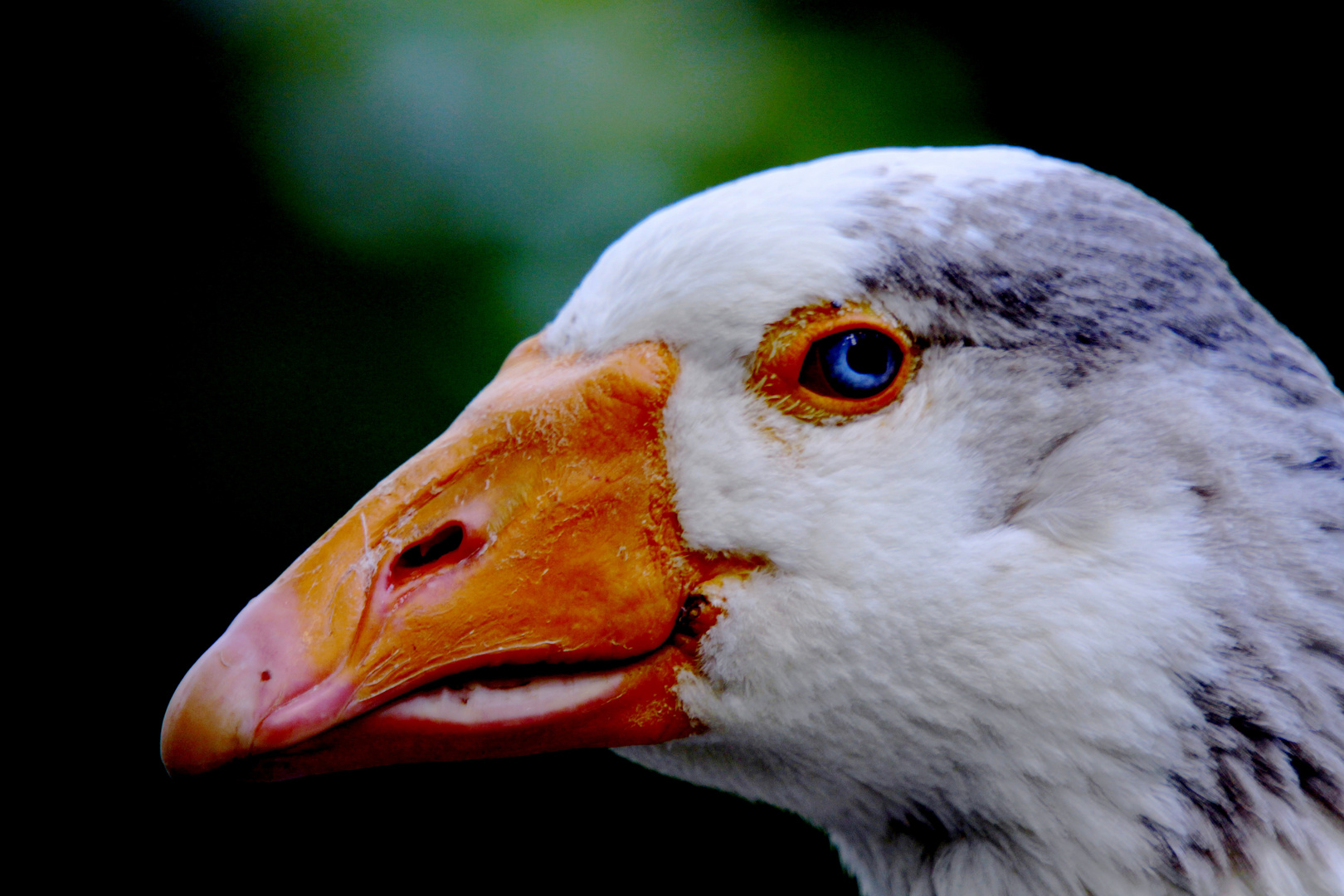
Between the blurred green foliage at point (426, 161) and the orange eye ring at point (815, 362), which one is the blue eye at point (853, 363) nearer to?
the orange eye ring at point (815, 362)

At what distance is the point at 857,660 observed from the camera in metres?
1.41

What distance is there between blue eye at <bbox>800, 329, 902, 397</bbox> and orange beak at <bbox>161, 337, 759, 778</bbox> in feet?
0.74

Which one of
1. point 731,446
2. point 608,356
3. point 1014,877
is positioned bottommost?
point 1014,877

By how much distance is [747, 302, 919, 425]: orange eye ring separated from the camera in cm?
146

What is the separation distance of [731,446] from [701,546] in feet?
0.50

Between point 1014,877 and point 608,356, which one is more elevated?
point 608,356

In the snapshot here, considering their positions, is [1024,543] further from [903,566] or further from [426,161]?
[426,161]

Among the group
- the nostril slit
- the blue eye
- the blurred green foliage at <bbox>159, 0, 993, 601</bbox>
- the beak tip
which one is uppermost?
the blurred green foliage at <bbox>159, 0, 993, 601</bbox>

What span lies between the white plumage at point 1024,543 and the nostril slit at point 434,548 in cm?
33

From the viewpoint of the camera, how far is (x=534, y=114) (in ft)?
12.4

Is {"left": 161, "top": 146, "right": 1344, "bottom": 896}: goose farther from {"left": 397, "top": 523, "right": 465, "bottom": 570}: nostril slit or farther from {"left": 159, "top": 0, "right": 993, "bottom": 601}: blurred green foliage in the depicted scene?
{"left": 159, "top": 0, "right": 993, "bottom": 601}: blurred green foliage

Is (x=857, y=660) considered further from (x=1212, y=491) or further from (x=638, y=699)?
(x=1212, y=491)

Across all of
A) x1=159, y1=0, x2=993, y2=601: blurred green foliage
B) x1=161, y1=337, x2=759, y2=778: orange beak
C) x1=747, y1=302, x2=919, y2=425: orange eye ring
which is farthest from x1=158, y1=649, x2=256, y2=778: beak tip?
x1=159, y1=0, x2=993, y2=601: blurred green foliage

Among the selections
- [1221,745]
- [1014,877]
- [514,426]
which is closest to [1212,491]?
[1221,745]
